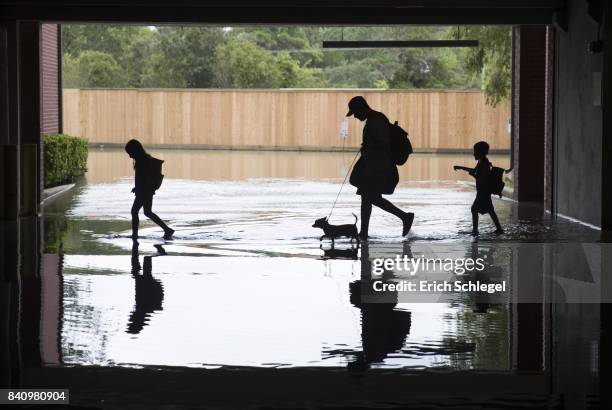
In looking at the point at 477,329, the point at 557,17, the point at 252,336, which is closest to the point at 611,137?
the point at 557,17

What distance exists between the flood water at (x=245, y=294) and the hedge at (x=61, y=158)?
1.77 m

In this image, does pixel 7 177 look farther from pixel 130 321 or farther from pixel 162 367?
pixel 162 367

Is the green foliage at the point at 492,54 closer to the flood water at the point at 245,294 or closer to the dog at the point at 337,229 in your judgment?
the flood water at the point at 245,294

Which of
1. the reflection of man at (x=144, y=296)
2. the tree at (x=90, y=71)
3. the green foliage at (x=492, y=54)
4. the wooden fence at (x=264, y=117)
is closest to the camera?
the reflection of man at (x=144, y=296)

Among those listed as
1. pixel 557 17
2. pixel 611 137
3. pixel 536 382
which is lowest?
pixel 536 382

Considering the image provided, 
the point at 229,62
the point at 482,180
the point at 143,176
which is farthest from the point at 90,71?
the point at 482,180

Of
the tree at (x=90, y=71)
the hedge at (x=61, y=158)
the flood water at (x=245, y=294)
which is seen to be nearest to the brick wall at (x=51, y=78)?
the hedge at (x=61, y=158)

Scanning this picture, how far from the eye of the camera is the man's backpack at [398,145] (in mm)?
16109

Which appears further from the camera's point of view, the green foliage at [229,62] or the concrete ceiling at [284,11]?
the green foliage at [229,62]

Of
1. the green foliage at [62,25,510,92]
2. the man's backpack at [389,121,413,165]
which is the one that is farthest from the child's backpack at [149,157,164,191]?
the green foliage at [62,25,510,92]

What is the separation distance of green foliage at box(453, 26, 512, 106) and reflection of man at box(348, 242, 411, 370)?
18.4 metres

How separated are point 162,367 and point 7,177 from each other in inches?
438

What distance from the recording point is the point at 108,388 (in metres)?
7.28

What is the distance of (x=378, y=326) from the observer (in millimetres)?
9398
